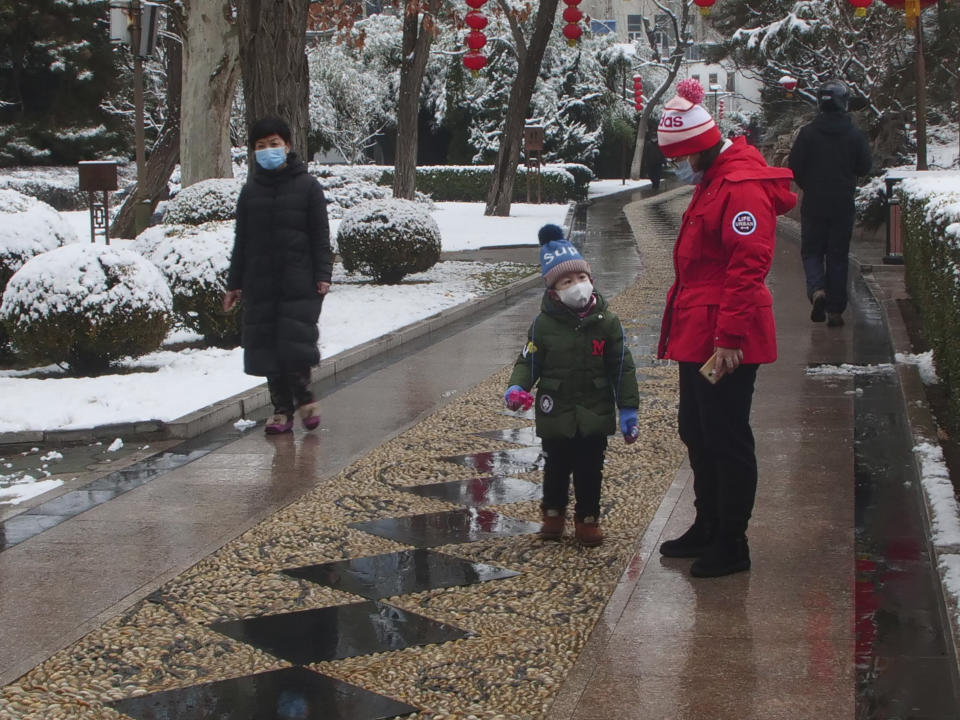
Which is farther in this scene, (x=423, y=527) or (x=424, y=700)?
(x=423, y=527)

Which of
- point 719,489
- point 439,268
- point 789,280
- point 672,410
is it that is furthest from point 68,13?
point 719,489

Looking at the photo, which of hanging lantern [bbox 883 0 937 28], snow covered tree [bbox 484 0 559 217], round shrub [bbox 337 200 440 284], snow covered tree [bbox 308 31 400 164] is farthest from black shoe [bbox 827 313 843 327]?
snow covered tree [bbox 308 31 400 164]

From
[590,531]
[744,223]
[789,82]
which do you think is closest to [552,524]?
[590,531]

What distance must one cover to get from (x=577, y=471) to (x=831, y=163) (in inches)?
236

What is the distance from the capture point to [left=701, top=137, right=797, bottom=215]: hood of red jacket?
4.39m

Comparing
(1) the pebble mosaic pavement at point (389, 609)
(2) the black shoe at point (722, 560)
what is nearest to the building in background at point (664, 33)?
(1) the pebble mosaic pavement at point (389, 609)

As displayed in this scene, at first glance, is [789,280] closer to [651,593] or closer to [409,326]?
[409,326]

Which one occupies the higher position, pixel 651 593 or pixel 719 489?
pixel 719 489

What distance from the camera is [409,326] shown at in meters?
11.5

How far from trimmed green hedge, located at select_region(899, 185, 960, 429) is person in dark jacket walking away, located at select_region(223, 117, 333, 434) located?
3.25 meters

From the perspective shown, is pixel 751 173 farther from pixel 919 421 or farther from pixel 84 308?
pixel 84 308

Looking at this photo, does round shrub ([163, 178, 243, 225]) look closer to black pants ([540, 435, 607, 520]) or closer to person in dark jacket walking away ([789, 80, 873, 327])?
person in dark jacket walking away ([789, 80, 873, 327])

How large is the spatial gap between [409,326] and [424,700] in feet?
26.1

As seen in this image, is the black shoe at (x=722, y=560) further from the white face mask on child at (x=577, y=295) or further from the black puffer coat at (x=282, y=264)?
the black puffer coat at (x=282, y=264)
